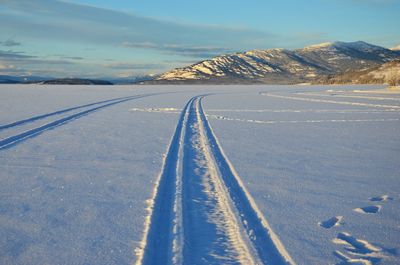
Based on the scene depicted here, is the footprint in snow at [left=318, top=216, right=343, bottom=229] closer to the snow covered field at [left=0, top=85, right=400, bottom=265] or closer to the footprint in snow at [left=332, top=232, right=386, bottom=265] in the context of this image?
the snow covered field at [left=0, top=85, right=400, bottom=265]

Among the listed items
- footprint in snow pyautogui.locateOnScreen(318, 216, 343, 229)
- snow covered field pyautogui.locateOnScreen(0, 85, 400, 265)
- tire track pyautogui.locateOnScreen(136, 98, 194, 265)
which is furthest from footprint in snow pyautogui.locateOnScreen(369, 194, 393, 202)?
tire track pyautogui.locateOnScreen(136, 98, 194, 265)

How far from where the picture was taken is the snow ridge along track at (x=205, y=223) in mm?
4297

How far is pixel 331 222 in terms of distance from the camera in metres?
5.44

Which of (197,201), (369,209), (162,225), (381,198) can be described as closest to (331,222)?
(369,209)

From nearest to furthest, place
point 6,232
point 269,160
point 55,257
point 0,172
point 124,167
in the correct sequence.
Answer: point 55,257, point 6,232, point 0,172, point 124,167, point 269,160

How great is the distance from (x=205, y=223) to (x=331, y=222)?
1.70 meters

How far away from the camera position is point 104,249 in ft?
14.7

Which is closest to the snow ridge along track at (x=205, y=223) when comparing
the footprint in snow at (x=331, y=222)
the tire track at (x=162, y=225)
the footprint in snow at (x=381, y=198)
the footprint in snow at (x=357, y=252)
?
the tire track at (x=162, y=225)

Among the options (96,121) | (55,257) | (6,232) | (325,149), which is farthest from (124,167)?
(96,121)

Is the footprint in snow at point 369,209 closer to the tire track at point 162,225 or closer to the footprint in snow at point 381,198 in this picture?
the footprint in snow at point 381,198

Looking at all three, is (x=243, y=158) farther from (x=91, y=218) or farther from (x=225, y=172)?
(x=91, y=218)

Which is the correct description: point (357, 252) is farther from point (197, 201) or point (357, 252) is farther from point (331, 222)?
point (197, 201)

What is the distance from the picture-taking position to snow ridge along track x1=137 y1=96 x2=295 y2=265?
4.30 metres

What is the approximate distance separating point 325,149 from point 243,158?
8.86ft
